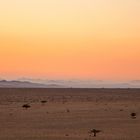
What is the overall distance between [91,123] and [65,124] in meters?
1.76

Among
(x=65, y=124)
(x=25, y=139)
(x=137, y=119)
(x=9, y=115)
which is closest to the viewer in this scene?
(x=25, y=139)

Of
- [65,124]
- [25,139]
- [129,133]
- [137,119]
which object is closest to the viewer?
[25,139]

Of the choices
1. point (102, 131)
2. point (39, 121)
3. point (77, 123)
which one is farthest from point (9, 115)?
point (102, 131)

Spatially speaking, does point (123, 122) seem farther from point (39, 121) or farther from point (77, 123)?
point (39, 121)

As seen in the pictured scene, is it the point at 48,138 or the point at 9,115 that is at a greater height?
the point at 9,115

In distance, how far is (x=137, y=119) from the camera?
110 ft

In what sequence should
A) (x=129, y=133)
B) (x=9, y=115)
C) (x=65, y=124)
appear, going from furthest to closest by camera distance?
(x=9, y=115), (x=65, y=124), (x=129, y=133)

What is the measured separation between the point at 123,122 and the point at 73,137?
8.32m

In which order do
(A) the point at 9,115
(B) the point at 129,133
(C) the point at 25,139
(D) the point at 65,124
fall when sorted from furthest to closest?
(A) the point at 9,115
(D) the point at 65,124
(B) the point at 129,133
(C) the point at 25,139

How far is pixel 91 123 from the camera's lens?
102ft

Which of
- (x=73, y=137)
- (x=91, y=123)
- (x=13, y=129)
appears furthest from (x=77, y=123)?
(x=73, y=137)

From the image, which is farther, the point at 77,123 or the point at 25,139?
the point at 77,123

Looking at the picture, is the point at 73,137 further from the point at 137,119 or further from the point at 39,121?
the point at 137,119

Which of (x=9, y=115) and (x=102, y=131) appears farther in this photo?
(x=9, y=115)
